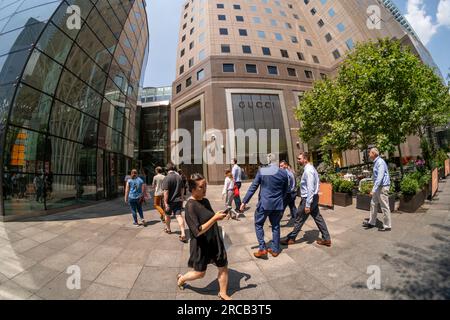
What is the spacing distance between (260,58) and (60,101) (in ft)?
74.6

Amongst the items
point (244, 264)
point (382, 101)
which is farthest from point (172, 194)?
point (382, 101)

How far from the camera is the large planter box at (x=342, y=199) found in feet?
26.0

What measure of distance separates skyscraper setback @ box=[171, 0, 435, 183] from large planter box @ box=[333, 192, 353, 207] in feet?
49.2

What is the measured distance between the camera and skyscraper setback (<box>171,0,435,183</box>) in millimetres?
24250

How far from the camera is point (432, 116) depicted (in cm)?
1464

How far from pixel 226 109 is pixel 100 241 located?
20543 mm

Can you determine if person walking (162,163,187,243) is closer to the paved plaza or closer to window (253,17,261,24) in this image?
the paved plaza

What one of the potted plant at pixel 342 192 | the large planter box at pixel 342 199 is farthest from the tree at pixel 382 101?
the large planter box at pixel 342 199

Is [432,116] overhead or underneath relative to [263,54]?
underneath

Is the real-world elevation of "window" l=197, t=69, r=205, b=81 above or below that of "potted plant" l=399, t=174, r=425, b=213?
above

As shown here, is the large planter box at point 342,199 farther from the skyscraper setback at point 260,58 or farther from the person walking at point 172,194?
the skyscraper setback at point 260,58

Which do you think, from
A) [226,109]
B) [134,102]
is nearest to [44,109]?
[134,102]

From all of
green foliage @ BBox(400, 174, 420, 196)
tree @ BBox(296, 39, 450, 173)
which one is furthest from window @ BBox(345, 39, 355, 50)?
green foliage @ BBox(400, 174, 420, 196)

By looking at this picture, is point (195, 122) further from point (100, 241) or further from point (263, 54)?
point (100, 241)
